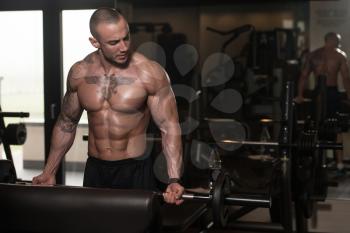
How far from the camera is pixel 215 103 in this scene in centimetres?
532

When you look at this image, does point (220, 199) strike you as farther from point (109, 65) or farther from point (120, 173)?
point (109, 65)

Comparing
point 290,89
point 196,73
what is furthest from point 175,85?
point 290,89

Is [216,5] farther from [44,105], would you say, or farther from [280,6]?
[44,105]

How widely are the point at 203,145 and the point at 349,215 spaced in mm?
1662

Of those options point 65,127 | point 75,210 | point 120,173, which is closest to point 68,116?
point 65,127

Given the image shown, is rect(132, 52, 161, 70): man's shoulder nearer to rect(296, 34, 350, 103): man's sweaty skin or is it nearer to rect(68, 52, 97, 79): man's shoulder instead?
rect(68, 52, 97, 79): man's shoulder

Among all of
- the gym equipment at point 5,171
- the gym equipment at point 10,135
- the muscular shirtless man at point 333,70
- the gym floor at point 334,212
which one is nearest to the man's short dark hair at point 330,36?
the muscular shirtless man at point 333,70

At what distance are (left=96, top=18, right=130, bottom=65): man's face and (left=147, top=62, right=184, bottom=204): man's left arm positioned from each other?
0.65ft

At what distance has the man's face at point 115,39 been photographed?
2.26 m

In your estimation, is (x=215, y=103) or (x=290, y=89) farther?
(x=215, y=103)

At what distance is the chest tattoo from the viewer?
96.5 inches

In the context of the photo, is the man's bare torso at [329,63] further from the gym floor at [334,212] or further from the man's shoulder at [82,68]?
the man's shoulder at [82,68]

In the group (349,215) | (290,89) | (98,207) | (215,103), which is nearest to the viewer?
(98,207)

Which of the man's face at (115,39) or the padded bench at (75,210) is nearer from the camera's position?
the padded bench at (75,210)
